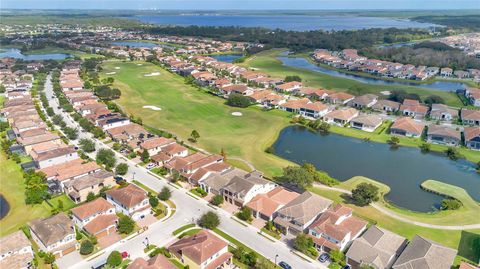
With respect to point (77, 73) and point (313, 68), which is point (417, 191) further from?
point (77, 73)

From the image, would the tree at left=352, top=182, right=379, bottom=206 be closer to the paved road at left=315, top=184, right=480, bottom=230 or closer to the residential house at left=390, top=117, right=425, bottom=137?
the paved road at left=315, top=184, right=480, bottom=230

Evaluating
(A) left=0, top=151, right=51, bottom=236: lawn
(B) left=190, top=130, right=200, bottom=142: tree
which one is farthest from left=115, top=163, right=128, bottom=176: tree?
(B) left=190, top=130, right=200, bottom=142: tree

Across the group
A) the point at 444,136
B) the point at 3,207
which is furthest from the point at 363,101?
the point at 3,207

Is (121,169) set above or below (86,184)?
below

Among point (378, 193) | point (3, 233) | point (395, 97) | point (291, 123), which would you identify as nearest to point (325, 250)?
point (378, 193)

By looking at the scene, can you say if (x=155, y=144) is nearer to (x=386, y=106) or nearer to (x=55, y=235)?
(x=55, y=235)

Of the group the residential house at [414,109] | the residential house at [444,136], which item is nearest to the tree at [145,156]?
the residential house at [444,136]
